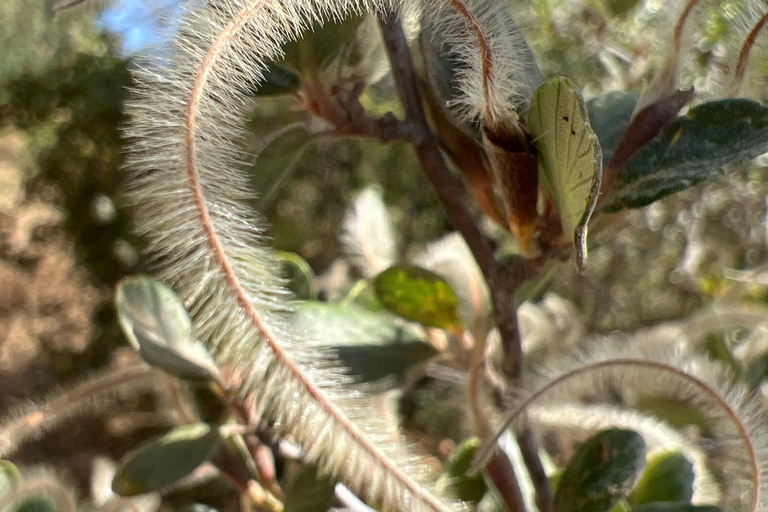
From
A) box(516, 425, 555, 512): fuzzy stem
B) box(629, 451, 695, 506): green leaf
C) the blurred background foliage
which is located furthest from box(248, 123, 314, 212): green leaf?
the blurred background foliage

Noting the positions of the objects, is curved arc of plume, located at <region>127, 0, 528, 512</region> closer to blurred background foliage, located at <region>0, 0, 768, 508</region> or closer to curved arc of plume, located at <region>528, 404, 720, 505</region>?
curved arc of plume, located at <region>528, 404, 720, 505</region>

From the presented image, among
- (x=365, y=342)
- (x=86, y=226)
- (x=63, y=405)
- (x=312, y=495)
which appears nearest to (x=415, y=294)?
(x=365, y=342)

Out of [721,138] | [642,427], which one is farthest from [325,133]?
Answer: [642,427]

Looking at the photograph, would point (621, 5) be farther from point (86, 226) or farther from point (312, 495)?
point (86, 226)

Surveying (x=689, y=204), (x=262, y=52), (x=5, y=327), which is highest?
(x=262, y=52)

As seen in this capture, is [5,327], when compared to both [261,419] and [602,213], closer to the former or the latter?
[261,419]

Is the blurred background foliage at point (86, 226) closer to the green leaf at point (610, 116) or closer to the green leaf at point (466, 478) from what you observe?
the green leaf at point (466, 478)
